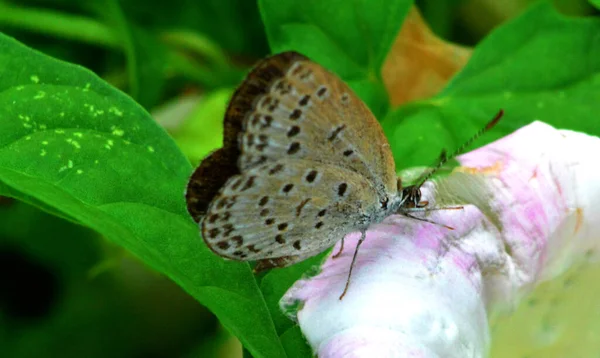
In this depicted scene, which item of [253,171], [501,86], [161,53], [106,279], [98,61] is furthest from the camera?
[98,61]

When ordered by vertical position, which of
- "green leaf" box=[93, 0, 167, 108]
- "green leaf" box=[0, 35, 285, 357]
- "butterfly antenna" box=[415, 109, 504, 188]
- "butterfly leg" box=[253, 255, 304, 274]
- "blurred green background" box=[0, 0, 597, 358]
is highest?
"green leaf" box=[0, 35, 285, 357]

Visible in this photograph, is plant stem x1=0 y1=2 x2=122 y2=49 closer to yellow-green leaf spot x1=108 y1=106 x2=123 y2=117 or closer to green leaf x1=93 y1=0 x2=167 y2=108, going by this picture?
green leaf x1=93 y1=0 x2=167 y2=108

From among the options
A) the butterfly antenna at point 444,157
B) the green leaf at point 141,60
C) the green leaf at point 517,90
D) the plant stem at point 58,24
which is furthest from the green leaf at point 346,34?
the plant stem at point 58,24

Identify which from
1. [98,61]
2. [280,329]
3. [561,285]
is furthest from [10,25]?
[561,285]

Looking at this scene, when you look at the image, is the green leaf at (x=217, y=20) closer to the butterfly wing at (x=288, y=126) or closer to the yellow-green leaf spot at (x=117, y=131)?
the yellow-green leaf spot at (x=117, y=131)

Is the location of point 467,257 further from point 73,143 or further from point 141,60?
point 141,60

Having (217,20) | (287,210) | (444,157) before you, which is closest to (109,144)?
(287,210)

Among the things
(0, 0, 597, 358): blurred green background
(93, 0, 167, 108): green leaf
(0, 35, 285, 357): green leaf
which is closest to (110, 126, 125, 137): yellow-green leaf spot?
(0, 35, 285, 357): green leaf

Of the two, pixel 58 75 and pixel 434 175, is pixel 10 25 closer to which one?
pixel 58 75
